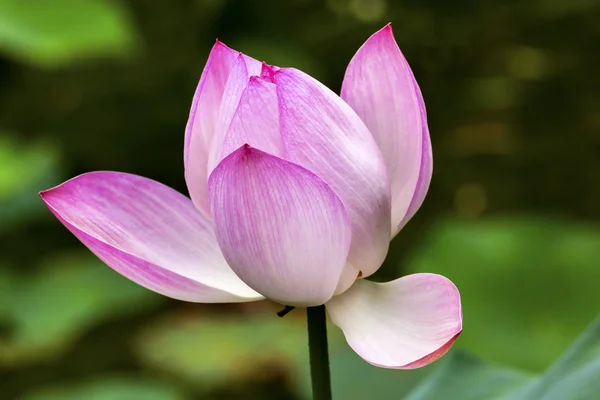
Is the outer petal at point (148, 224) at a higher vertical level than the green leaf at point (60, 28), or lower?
lower

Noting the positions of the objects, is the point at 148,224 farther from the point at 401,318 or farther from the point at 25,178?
the point at 25,178

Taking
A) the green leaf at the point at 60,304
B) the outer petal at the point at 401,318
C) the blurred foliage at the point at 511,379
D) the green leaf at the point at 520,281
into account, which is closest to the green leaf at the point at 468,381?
the blurred foliage at the point at 511,379

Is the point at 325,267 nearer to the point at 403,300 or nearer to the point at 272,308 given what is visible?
the point at 403,300

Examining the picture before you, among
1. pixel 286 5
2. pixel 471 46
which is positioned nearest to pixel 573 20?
pixel 471 46

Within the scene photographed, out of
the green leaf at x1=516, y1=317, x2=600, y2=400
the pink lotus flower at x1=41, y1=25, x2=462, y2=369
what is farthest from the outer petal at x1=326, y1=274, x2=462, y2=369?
the green leaf at x1=516, y1=317, x2=600, y2=400

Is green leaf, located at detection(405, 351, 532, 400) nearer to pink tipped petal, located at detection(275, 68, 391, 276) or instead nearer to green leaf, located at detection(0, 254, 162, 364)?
pink tipped petal, located at detection(275, 68, 391, 276)

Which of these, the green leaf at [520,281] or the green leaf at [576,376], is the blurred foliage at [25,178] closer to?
the green leaf at [520,281]

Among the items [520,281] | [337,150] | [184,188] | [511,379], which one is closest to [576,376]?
[511,379]
